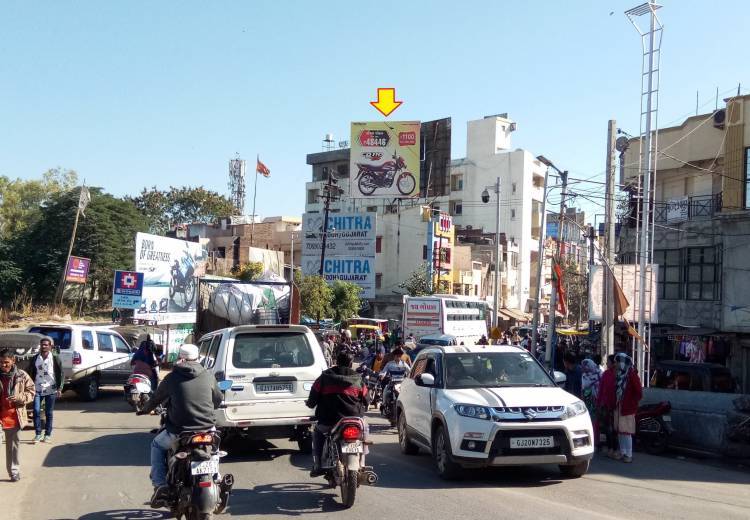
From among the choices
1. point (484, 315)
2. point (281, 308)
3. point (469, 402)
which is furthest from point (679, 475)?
point (484, 315)

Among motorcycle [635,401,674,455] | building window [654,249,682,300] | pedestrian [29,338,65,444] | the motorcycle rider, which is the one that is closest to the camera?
the motorcycle rider

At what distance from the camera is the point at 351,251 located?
54594 mm

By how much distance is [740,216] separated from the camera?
25062mm

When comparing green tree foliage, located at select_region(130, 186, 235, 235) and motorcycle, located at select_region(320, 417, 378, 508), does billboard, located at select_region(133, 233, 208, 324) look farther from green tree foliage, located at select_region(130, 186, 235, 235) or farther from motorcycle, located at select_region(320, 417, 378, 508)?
green tree foliage, located at select_region(130, 186, 235, 235)

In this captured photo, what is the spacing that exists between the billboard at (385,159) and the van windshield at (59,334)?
120 ft

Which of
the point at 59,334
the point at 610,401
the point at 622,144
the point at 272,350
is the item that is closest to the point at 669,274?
the point at 622,144

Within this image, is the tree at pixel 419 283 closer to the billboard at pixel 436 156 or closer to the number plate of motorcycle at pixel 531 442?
the billboard at pixel 436 156

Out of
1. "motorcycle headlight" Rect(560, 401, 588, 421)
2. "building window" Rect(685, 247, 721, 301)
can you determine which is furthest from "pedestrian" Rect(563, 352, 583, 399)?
"building window" Rect(685, 247, 721, 301)

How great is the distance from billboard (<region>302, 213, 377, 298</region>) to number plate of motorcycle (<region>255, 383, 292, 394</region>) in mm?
42292

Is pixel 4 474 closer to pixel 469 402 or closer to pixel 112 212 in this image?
pixel 469 402

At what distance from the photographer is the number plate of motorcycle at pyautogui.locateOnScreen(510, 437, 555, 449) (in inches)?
358

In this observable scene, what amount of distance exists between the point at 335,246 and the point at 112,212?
1534cm

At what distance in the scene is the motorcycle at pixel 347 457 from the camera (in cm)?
808

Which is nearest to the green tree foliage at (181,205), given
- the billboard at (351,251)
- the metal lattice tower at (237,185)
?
the metal lattice tower at (237,185)
